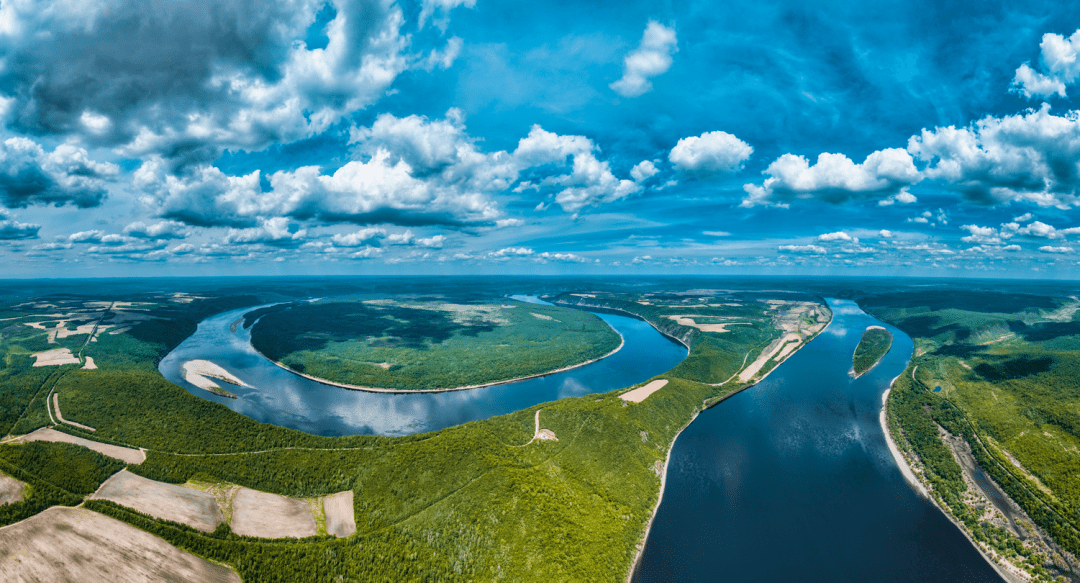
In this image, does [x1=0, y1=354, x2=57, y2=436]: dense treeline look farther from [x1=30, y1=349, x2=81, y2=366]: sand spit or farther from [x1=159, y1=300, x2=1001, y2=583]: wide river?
[x1=159, y1=300, x2=1001, y2=583]: wide river

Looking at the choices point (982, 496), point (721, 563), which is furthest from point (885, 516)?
point (721, 563)

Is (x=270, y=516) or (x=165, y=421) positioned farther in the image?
(x=165, y=421)

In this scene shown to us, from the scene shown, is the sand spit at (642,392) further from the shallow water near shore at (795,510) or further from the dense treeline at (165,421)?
the dense treeline at (165,421)

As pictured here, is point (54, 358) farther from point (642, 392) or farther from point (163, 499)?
point (642, 392)

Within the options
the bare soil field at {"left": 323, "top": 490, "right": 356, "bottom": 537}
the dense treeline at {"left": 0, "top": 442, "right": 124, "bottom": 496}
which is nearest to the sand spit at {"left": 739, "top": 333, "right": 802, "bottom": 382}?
the bare soil field at {"left": 323, "top": 490, "right": 356, "bottom": 537}

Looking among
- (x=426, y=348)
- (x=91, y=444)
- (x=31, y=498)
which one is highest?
(x=31, y=498)

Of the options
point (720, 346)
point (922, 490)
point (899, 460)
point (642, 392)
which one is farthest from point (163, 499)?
point (720, 346)

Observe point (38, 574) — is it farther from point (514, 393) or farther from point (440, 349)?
point (440, 349)
